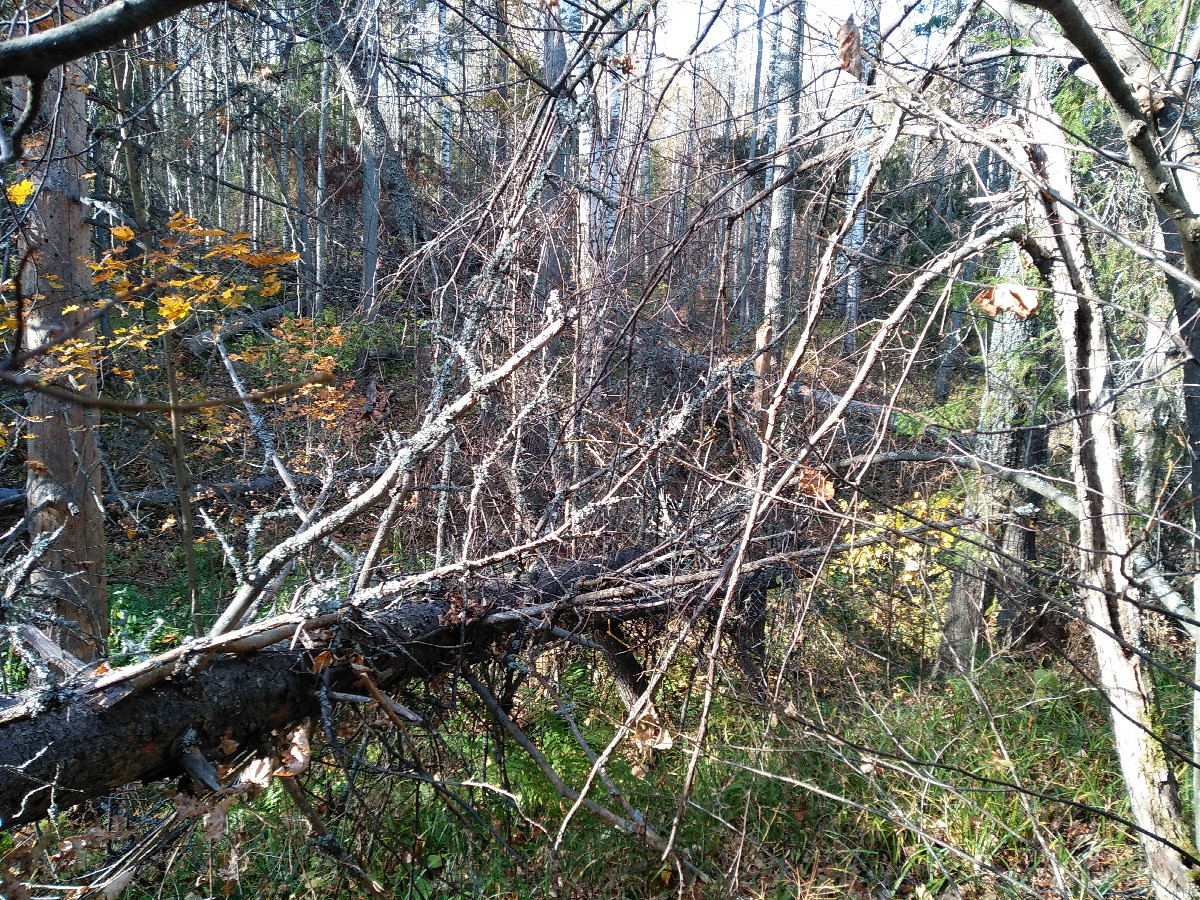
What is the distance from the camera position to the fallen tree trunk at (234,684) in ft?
6.87

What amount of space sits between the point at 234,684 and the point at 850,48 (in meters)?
2.69

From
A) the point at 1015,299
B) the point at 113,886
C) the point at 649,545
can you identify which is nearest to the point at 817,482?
the point at 1015,299

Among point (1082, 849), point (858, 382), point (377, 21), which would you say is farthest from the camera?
point (1082, 849)

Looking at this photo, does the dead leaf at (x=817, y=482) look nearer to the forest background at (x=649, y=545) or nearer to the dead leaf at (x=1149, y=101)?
the forest background at (x=649, y=545)

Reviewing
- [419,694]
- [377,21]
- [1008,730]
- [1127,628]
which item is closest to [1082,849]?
[1008,730]

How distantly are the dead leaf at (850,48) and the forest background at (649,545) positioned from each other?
11mm

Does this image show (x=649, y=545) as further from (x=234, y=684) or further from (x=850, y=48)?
(x=850, y=48)

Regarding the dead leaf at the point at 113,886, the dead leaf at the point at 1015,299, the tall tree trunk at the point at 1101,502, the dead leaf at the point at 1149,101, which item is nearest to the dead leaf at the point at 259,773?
the dead leaf at the point at 113,886

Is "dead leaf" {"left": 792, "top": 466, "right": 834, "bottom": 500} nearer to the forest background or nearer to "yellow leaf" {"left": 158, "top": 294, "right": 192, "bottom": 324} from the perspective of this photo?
the forest background

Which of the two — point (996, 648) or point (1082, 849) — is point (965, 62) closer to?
point (1082, 849)

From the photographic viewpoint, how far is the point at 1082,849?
12.7 ft

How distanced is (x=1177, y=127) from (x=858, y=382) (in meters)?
1.05

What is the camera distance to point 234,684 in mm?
2475

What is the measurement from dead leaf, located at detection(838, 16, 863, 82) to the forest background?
0.01 m
